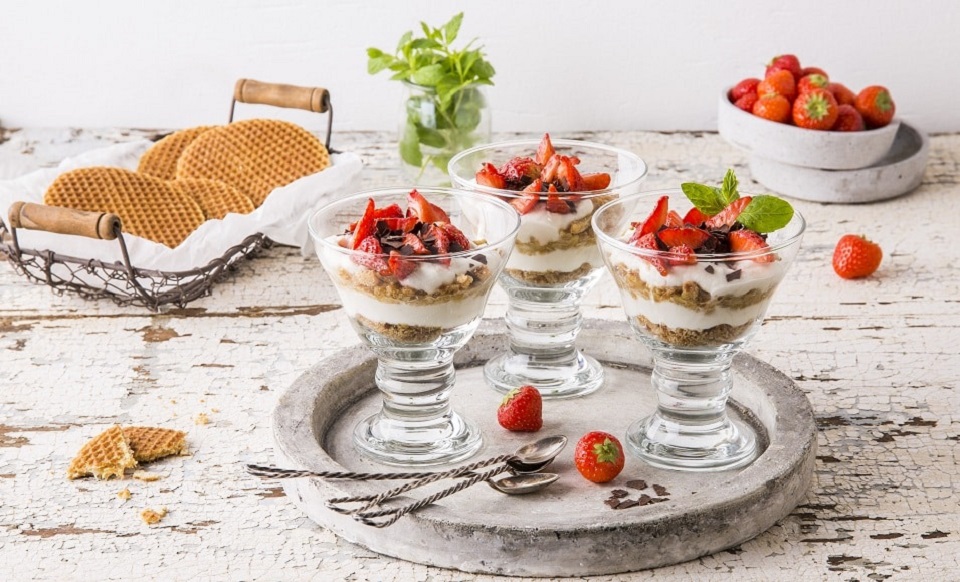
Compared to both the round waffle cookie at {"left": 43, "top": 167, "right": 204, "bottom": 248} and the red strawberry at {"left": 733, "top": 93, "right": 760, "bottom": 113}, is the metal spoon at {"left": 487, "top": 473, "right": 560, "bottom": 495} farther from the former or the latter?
the red strawberry at {"left": 733, "top": 93, "right": 760, "bottom": 113}

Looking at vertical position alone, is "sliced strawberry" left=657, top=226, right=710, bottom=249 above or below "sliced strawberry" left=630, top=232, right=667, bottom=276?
above

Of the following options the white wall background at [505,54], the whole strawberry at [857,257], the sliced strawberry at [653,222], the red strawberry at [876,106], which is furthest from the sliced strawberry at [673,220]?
the white wall background at [505,54]

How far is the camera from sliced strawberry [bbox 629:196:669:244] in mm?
1278

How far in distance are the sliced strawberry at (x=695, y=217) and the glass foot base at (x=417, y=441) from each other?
0.36m

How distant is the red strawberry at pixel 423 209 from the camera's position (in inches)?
53.0

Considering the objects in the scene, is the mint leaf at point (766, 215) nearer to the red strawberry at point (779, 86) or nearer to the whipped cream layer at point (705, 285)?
the whipped cream layer at point (705, 285)

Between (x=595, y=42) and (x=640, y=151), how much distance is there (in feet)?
1.02

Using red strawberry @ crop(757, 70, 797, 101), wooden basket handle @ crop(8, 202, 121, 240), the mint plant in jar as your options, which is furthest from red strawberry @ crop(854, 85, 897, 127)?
wooden basket handle @ crop(8, 202, 121, 240)

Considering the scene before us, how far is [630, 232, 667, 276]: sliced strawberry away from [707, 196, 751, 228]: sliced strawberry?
86 millimetres

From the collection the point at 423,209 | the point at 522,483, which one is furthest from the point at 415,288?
the point at 522,483

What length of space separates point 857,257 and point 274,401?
1.00m

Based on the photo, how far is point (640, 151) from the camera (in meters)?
2.62

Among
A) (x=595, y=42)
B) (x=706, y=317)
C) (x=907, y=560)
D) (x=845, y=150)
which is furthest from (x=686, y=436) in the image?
(x=595, y=42)

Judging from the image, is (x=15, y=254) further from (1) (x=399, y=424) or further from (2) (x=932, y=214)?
(2) (x=932, y=214)
